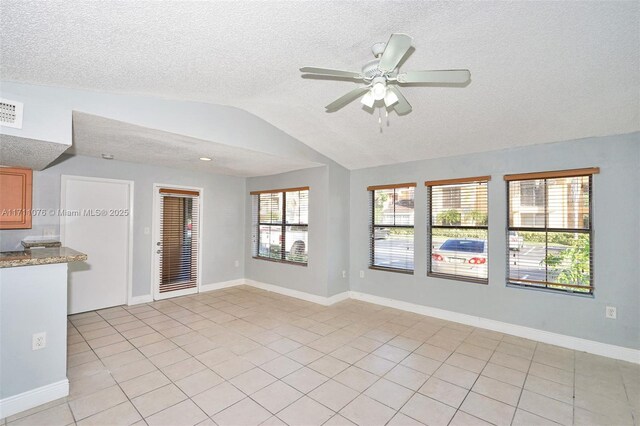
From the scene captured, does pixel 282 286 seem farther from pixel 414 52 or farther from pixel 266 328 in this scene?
pixel 414 52

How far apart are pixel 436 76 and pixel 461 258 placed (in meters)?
3.06

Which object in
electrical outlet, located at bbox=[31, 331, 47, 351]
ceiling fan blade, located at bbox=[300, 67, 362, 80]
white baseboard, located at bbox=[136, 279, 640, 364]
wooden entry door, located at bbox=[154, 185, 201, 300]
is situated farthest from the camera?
wooden entry door, located at bbox=[154, 185, 201, 300]

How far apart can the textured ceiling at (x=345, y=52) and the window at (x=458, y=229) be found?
1000mm

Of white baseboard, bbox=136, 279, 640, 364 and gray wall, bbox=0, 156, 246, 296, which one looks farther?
gray wall, bbox=0, 156, 246, 296

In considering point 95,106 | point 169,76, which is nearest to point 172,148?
point 95,106

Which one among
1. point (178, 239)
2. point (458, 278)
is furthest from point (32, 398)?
point (458, 278)

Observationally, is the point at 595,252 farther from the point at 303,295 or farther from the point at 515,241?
the point at 303,295

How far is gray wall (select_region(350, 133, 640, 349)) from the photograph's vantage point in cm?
309

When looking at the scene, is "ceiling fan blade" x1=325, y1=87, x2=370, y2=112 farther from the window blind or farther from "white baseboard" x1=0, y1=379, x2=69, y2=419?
the window blind

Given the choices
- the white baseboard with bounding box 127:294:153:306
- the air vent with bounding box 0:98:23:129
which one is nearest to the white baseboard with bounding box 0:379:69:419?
the air vent with bounding box 0:98:23:129

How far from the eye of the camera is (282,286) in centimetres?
566

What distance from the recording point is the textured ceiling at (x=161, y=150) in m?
3.05

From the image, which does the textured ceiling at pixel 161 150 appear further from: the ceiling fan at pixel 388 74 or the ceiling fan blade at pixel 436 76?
the ceiling fan blade at pixel 436 76

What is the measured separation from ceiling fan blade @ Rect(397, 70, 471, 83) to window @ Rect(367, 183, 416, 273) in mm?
2775
